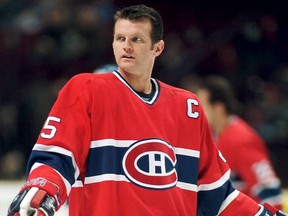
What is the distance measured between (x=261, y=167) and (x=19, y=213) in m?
3.07

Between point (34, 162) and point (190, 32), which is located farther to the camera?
point (190, 32)

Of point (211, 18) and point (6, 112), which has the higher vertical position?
point (211, 18)

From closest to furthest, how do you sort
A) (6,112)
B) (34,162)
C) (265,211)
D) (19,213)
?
(19,213)
(34,162)
(265,211)
(6,112)

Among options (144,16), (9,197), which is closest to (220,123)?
(9,197)

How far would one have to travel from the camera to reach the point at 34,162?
10.8ft

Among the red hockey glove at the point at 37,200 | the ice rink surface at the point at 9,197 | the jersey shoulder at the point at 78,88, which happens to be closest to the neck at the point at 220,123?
the ice rink surface at the point at 9,197

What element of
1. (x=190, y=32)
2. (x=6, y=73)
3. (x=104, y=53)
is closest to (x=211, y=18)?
(x=190, y=32)

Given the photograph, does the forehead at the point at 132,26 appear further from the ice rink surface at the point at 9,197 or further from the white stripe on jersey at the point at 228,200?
the ice rink surface at the point at 9,197

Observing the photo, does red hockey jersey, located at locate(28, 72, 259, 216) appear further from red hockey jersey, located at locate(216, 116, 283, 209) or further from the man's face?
red hockey jersey, located at locate(216, 116, 283, 209)

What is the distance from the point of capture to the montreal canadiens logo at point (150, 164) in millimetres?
3439

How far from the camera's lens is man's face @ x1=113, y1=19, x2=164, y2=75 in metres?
3.49

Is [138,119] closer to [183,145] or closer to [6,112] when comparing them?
[183,145]

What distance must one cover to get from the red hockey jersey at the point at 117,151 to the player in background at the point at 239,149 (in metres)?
2.23

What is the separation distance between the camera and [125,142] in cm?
346
